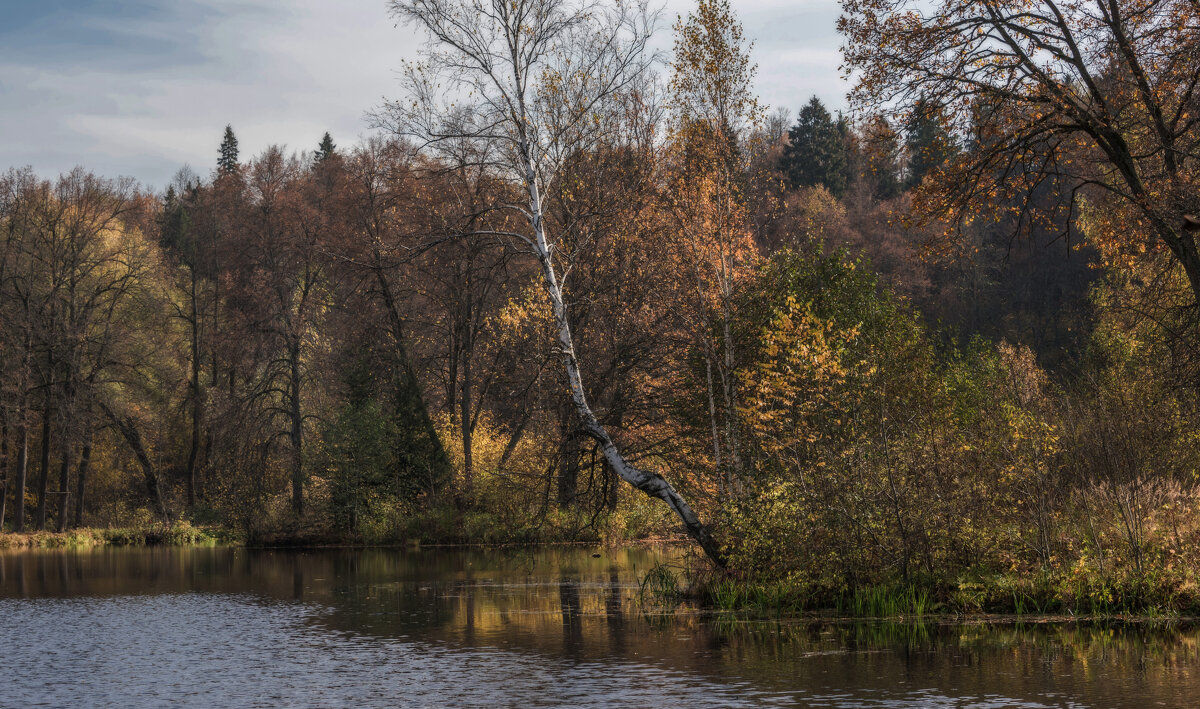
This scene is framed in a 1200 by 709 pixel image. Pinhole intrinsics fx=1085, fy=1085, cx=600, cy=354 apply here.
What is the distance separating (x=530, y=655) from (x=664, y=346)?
18.2m

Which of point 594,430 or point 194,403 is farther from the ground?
point 194,403

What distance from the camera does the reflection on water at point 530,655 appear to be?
42.5ft

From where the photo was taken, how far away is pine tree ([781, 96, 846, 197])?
7912 cm

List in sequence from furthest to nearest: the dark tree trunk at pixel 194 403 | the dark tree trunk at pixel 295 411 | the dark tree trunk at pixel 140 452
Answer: the dark tree trunk at pixel 194 403
the dark tree trunk at pixel 140 452
the dark tree trunk at pixel 295 411

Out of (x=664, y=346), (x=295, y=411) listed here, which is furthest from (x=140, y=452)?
(x=664, y=346)

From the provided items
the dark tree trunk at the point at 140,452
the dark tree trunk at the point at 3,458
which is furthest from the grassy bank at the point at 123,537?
the dark tree trunk at the point at 3,458

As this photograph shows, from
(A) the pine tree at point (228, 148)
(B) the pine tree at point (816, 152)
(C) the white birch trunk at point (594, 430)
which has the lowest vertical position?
(C) the white birch trunk at point (594, 430)

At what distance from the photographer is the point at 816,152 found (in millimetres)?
80375

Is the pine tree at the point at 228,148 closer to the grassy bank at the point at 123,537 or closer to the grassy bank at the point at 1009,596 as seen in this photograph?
the grassy bank at the point at 123,537

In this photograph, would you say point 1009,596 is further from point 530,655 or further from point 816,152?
point 816,152

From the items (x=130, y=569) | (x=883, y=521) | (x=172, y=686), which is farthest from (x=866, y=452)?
(x=130, y=569)

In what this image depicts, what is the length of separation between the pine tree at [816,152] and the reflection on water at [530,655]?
57480mm

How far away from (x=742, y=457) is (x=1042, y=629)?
25.3ft

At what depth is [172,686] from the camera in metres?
15.0
